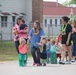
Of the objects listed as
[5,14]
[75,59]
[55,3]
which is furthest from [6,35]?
[55,3]

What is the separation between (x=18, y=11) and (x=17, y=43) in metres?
34.4

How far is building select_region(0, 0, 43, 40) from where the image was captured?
4933cm

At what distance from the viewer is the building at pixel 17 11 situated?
1942 inches

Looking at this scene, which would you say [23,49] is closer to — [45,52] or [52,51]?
[45,52]

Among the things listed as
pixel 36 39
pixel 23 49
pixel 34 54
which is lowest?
pixel 34 54

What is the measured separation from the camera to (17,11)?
52.5m

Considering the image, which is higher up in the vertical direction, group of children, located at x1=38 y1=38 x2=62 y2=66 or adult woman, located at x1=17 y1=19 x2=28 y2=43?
adult woman, located at x1=17 y1=19 x2=28 y2=43

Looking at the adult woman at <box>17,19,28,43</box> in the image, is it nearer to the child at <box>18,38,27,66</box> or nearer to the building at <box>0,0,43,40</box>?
the child at <box>18,38,27,66</box>

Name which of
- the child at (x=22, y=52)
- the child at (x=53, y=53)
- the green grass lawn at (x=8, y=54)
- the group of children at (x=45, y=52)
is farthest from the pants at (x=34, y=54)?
the green grass lawn at (x=8, y=54)

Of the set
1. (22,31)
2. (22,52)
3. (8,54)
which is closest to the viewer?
(22,52)

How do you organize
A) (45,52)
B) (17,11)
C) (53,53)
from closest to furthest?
(45,52) → (53,53) → (17,11)

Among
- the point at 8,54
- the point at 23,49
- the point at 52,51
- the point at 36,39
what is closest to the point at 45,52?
the point at 52,51

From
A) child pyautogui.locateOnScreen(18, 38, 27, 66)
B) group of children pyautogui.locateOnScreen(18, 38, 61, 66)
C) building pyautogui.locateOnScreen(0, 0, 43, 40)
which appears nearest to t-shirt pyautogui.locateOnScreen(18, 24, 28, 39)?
group of children pyautogui.locateOnScreen(18, 38, 61, 66)

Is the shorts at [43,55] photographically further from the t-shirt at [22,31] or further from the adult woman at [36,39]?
the t-shirt at [22,31]
